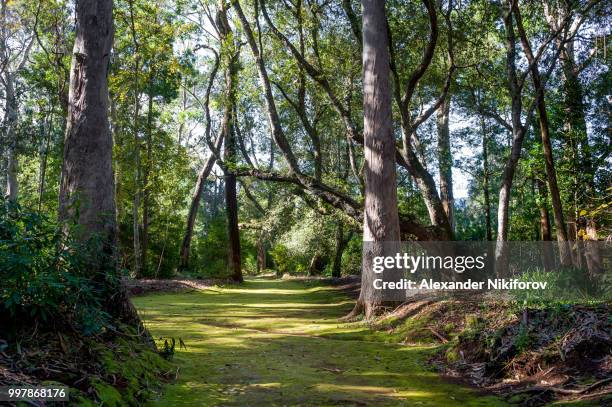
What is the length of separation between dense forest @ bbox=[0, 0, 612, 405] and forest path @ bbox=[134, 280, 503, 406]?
0.65 meters

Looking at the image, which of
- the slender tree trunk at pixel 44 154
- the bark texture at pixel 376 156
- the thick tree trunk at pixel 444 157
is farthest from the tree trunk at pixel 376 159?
the thick tree trunk at pixel 444 157

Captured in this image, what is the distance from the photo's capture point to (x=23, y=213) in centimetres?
365

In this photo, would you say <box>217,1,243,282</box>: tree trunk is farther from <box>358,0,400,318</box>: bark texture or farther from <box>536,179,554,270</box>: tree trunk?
<box>536,179,554,270</box>: tree trunk

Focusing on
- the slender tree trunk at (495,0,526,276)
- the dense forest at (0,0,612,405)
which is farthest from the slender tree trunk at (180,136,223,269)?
the slender tree trunk at (495,0,526,276)

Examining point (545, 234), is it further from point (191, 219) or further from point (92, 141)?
point (92, 141)

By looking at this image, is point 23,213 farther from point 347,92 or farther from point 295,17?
point 347,92

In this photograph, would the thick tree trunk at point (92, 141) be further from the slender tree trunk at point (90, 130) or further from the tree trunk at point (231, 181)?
the tree trunk at point (231, 181)

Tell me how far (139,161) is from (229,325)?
14.3 metres

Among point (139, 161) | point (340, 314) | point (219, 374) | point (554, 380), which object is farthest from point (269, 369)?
point (139, 161)

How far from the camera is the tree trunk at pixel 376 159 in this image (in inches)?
368

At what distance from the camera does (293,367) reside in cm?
541

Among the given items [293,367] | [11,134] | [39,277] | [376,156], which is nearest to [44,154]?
[11,134]

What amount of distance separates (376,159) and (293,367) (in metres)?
5.15

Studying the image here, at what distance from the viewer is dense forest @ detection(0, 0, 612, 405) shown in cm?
509
